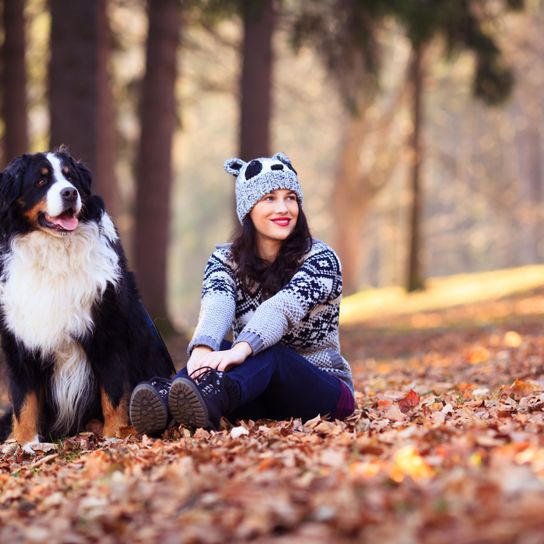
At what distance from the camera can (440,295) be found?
19.8 m

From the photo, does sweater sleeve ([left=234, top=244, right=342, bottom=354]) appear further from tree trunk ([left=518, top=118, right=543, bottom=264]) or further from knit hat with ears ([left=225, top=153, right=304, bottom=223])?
tree trunk ([left=518, top=118, right=543, bottom=264])

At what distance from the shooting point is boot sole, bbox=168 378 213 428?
4.32m

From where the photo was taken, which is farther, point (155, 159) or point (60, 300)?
point (155, 159)

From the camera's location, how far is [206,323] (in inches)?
190

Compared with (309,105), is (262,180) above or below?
below

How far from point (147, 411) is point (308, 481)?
1.65 m

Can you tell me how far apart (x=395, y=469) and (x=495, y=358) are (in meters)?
5.88

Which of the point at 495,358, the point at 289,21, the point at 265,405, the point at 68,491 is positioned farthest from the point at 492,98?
the point at 68,491

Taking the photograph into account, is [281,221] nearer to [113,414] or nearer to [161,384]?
[161,384]

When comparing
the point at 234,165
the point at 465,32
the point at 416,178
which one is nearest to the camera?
the point at 234,165

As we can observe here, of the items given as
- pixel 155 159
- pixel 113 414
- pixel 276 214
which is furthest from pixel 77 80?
pixel 113 414

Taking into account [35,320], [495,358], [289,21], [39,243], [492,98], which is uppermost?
[289,21]

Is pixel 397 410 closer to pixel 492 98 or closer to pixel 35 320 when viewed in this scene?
pixel 35 320

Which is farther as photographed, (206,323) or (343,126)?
(343,126)
